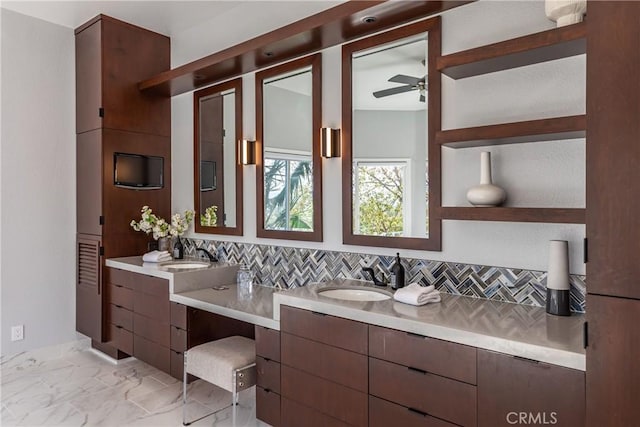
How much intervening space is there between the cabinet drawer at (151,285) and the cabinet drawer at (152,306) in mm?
31

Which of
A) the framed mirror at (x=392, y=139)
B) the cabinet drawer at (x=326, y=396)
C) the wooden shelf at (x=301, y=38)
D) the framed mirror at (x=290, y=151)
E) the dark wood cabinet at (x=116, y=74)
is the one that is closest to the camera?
the cabinet drawer at (x=326, y=396)

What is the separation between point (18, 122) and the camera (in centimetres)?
363

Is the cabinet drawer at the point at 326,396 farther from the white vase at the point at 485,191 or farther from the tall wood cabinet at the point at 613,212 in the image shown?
the white vase at the point at 485,191

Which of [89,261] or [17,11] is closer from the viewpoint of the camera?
[17,11]

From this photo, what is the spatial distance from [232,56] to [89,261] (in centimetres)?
224

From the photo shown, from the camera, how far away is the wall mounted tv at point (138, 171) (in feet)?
12.6

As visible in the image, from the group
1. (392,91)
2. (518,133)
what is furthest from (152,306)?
(518,133)

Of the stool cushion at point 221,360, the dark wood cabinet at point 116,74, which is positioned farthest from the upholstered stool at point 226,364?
the dark wood cabinet at point 116,74

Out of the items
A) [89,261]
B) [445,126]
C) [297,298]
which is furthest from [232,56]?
[89,261]

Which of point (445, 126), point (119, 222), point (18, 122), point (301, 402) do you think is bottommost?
point (301, 402)

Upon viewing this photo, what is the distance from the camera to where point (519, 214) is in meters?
1.93

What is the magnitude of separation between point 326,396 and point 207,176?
2.35m

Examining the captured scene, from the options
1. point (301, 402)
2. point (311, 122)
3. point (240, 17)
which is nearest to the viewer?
point (301, 402)

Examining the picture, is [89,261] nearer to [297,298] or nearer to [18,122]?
[18,122]
